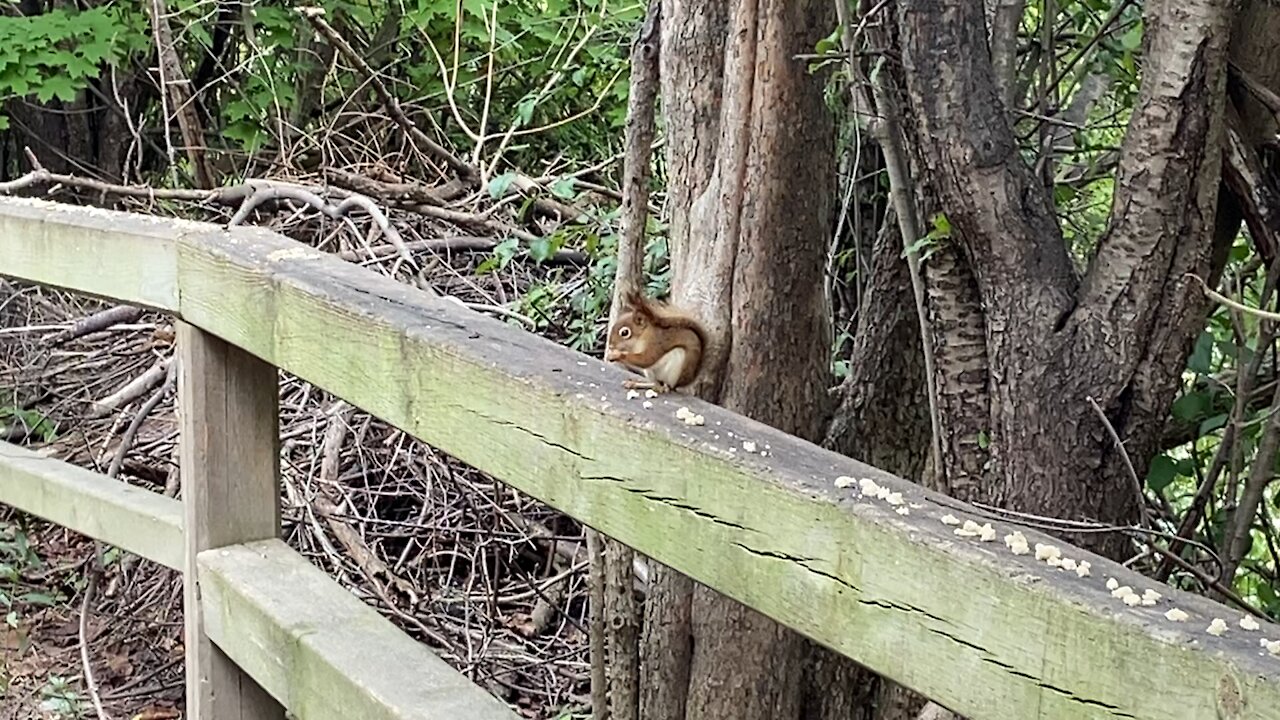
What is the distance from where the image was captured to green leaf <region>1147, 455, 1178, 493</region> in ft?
6.72

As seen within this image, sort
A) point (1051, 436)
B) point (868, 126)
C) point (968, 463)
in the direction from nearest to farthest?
1. point (1051, 436)
2. point (968, 463)
3. point (868, 126)

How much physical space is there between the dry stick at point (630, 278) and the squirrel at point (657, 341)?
0.33 m

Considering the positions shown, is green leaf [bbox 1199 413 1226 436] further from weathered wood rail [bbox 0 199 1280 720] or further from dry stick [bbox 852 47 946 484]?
weathered wood rail [bbox 0 199 1280 720]

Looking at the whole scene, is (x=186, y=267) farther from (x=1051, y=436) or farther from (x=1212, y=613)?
(x=1212, y=613)

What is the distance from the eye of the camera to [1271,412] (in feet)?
6.32

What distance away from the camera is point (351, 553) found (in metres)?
3.60

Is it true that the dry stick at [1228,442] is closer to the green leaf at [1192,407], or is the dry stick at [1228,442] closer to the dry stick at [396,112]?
the green leaf at [1192,407]

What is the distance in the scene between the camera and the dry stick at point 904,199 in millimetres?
1998

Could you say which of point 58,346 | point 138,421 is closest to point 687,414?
point 138,421

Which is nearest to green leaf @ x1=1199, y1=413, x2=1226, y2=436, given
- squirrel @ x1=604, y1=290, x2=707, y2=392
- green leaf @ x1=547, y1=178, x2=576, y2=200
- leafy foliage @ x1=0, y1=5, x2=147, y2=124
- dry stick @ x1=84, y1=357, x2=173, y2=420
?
squirrel @ x1=604, y1=290, x2=707, y2=392

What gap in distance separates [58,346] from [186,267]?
287 cm

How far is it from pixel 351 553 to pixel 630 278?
1429mm

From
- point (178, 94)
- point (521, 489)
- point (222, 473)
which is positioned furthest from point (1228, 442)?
point (178, 94)

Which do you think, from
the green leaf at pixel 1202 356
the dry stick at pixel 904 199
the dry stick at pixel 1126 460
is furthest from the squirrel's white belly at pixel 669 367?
the green leaf at pixel 1202 356
